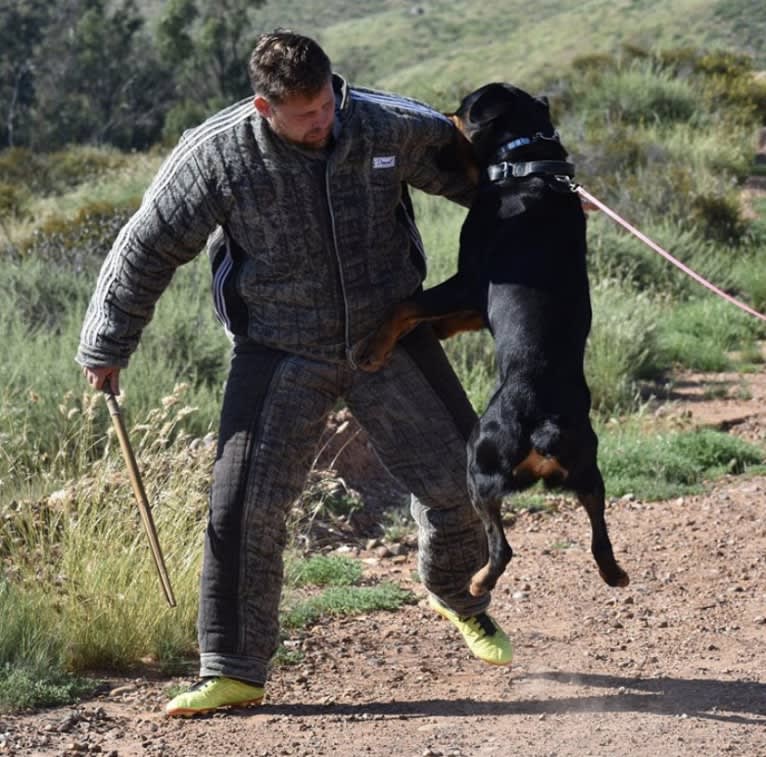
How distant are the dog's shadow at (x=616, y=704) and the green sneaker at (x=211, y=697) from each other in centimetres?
20

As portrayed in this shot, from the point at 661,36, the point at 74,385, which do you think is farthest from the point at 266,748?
the point at 661,36

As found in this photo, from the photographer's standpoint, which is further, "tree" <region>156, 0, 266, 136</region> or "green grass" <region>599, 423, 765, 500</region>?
"tree" <region>156, 0, 266, 136</region>

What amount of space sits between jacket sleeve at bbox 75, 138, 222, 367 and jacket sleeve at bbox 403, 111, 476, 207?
0.68m

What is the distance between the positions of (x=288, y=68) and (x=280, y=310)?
79 centimetres

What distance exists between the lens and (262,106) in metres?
4.68

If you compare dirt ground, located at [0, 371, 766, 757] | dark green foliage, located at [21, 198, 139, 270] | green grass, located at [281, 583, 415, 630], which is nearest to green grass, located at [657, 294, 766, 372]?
dirt ground, located at [0, 371, 766, 757]

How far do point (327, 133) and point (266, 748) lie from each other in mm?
1866

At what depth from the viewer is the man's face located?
4582 mm

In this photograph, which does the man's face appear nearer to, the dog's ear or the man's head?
the man's head

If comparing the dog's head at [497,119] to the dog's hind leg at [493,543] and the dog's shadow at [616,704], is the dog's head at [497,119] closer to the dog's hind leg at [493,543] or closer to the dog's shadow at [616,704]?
the dog's hind leg at [493,543]

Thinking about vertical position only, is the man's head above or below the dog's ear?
above

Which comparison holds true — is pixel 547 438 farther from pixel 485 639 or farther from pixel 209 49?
pixel 209 49

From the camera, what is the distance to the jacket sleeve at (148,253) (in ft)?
15.8

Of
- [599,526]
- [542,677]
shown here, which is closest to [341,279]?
[599,526]
